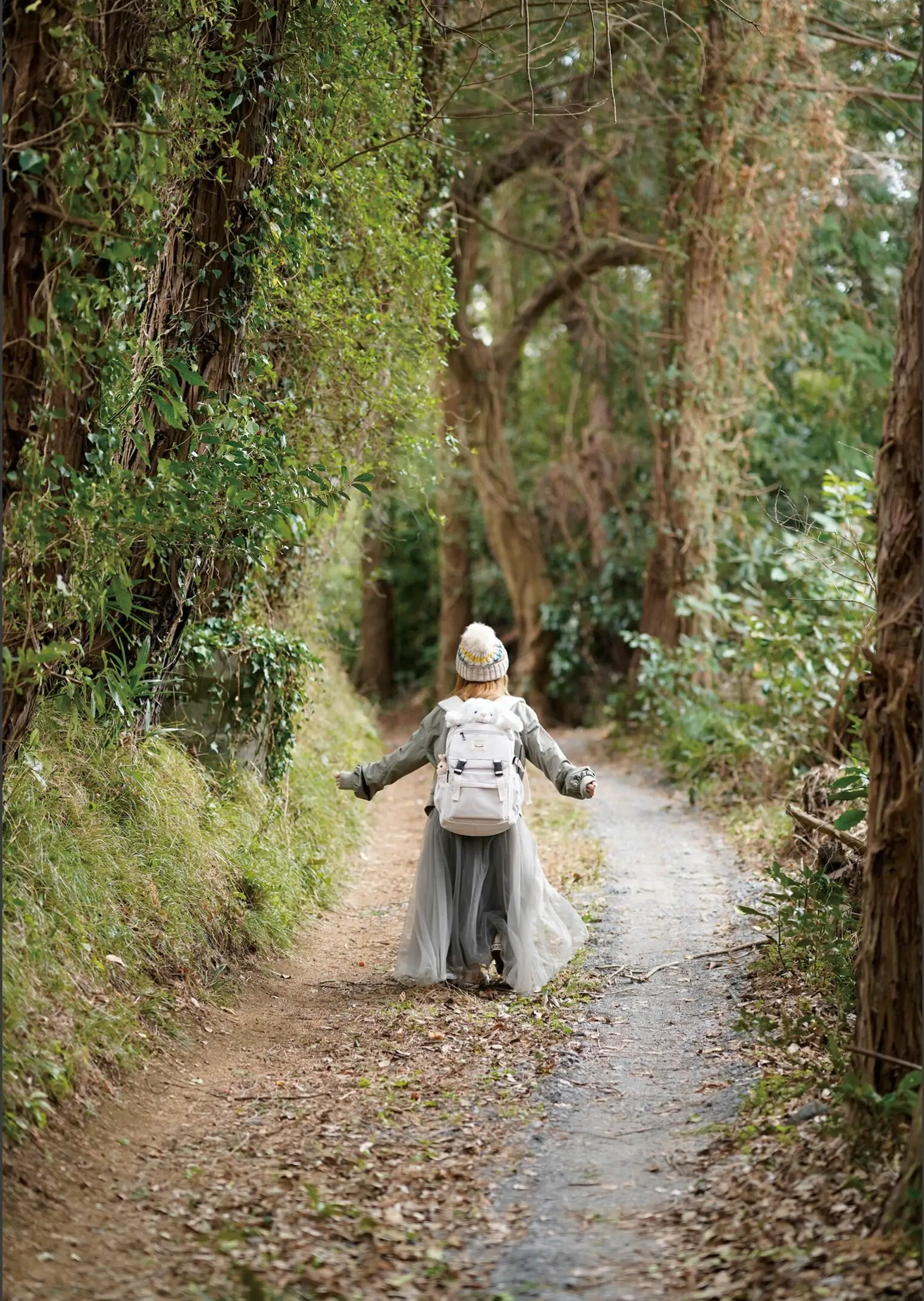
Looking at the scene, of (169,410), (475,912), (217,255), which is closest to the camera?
(169,410)

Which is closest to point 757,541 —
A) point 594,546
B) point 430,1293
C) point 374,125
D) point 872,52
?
point 594,546

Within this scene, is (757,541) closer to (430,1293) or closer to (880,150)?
(880,150)

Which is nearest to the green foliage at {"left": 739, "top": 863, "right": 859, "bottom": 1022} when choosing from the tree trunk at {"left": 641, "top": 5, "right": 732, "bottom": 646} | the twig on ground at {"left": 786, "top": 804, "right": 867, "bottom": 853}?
the twig on ground at {"left": 786, "top": 804, "right": 867, "bottom": 853}

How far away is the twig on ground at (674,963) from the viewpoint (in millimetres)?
6713

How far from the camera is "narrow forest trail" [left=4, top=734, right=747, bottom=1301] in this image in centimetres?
377

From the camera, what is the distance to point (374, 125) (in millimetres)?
7535

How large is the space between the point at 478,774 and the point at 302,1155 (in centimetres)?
223

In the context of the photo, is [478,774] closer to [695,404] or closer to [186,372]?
[186,372]

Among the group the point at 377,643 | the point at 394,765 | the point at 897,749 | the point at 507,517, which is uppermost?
the point at 507,517

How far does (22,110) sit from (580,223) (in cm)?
1268

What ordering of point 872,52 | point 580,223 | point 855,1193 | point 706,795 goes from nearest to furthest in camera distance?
1. point 855,1193
2. point 706,795
3. point 872,52
4. point 580,223

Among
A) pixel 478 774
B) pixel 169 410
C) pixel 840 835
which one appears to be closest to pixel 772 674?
pixel 840 835

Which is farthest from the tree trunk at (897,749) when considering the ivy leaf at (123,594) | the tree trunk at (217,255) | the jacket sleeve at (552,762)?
the tree trunk at (217,255)

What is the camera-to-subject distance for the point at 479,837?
6.57 meters
